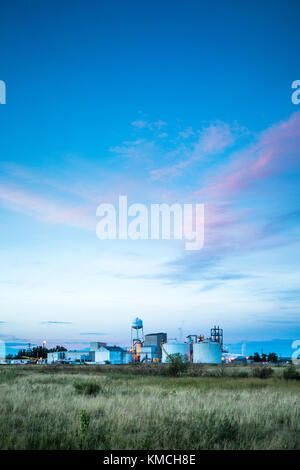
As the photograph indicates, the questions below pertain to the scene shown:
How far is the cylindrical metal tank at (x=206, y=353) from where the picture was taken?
78.1 meters

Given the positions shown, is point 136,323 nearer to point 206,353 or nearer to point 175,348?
point 175,348

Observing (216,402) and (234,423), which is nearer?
(234,423)

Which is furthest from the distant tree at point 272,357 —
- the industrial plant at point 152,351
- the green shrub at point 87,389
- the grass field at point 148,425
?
the grass field at point 148,425

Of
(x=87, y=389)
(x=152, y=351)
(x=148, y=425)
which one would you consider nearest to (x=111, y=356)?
(x=152, y=351)

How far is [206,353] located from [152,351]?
17.9 metres

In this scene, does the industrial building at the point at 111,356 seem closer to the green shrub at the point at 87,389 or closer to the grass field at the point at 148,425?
the green shrub at the point at 87,389

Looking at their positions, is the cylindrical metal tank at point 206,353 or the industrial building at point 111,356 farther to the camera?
the industrial building at point 111,356

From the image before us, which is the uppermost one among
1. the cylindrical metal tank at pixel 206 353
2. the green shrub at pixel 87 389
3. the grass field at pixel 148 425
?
the grass field at pixel 148 425

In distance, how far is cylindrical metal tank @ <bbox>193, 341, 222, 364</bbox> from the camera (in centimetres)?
7806
